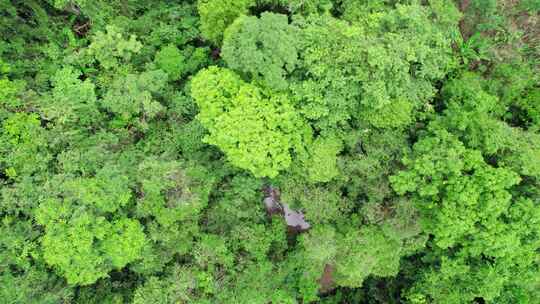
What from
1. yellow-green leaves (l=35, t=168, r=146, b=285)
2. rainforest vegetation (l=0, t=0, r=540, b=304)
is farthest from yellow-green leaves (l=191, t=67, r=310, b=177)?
yellow-green leaves (l=35, t=168, r=146, b=285)

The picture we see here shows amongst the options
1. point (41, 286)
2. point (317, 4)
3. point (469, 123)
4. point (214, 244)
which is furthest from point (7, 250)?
point (469, 123)

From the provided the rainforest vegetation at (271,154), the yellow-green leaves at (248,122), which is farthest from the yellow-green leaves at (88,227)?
the yellow-green leaves at (248,122)

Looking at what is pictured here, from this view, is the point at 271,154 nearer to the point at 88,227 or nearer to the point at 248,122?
the point at 248,122

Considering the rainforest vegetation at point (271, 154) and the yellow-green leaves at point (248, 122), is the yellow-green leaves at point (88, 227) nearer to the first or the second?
the rainforest vegetation at point (271, 154)

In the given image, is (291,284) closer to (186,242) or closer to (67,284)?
(186,242)

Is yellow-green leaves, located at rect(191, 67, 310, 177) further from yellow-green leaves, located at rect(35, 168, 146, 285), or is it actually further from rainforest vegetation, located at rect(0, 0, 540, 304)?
yellow-green leaves, located at rect(35, 168, 146, 285)
